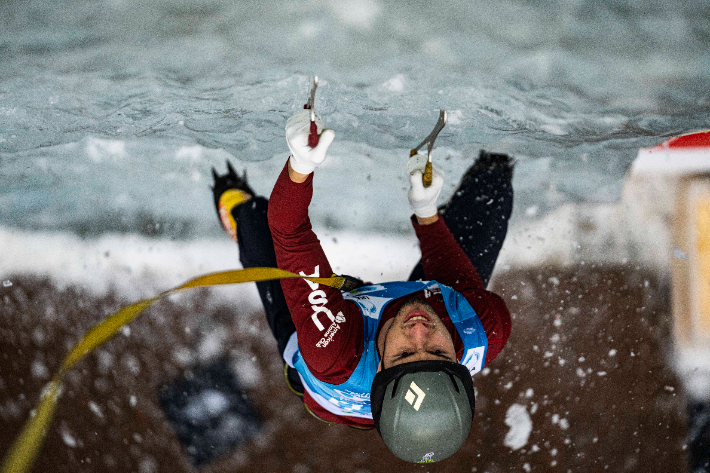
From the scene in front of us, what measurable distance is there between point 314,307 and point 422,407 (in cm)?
28

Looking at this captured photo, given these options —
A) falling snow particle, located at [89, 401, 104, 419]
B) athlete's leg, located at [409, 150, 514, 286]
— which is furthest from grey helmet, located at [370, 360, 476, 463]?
falling snow particle, located at [89, 401, 104, 419]

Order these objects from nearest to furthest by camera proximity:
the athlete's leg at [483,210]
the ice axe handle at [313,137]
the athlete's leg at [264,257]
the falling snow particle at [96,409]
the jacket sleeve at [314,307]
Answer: the ice axe handle at [313,137] < the jacket sleeve at [314,307] < the athlete's leg at [264,257] < the athlete's leg at [483,210] < the falling snow particle at [96,409]

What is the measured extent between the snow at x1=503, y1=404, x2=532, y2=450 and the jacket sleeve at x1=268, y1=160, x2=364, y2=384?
1.21 meters

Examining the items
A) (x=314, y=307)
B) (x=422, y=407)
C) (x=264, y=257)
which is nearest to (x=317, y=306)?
(x=314, y=307)

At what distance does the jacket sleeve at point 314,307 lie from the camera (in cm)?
88

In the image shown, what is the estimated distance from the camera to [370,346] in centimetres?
98

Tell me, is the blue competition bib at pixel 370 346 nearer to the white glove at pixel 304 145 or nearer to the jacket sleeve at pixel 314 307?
the jacket sleeve at pixel 314 307

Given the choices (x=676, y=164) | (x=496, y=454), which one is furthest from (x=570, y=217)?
(x=496, y=454)

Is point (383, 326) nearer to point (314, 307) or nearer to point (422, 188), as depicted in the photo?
point (314, 307)

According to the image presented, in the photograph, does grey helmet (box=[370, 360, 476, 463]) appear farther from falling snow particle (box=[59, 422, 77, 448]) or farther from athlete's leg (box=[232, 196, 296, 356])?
falling snow particle (box=[59, 422, 77, 448])

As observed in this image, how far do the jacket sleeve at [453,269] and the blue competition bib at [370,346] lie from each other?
0.07 meters

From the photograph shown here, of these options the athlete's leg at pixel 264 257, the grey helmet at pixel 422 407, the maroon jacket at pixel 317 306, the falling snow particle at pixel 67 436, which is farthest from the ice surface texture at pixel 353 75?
the falling snow particle at pixel 67 436

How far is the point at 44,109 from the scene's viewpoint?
1.13 m

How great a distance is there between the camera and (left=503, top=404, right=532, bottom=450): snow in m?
1.89
